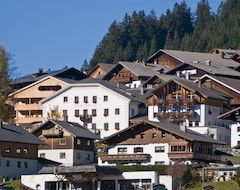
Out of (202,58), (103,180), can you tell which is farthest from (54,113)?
(202,58)

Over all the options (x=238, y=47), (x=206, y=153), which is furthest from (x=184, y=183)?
(x=238, y=47)

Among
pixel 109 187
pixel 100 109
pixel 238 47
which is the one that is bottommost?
pixel 109 187

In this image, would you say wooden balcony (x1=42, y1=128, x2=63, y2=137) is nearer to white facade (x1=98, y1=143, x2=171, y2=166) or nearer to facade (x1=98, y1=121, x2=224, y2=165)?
facade (x1=98, y1=121, x2=224, y2=165)

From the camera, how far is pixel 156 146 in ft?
304

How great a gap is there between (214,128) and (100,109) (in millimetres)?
15858

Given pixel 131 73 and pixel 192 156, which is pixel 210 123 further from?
pixel 131 73

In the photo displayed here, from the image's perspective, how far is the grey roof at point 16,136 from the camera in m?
90.9

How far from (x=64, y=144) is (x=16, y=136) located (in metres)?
5.87

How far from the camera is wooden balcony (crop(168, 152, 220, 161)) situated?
8931cm

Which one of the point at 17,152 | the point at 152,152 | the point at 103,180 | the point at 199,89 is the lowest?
the point at 103,180

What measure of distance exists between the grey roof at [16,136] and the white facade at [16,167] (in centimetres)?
166

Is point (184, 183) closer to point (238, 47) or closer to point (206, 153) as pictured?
point (206, 153)

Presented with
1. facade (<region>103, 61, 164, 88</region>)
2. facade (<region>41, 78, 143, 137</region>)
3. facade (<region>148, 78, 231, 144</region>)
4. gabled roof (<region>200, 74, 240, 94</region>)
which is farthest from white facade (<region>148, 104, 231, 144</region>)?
facade (<region>103, 61, 164, 88</region>)

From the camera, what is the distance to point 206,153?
9150cm
